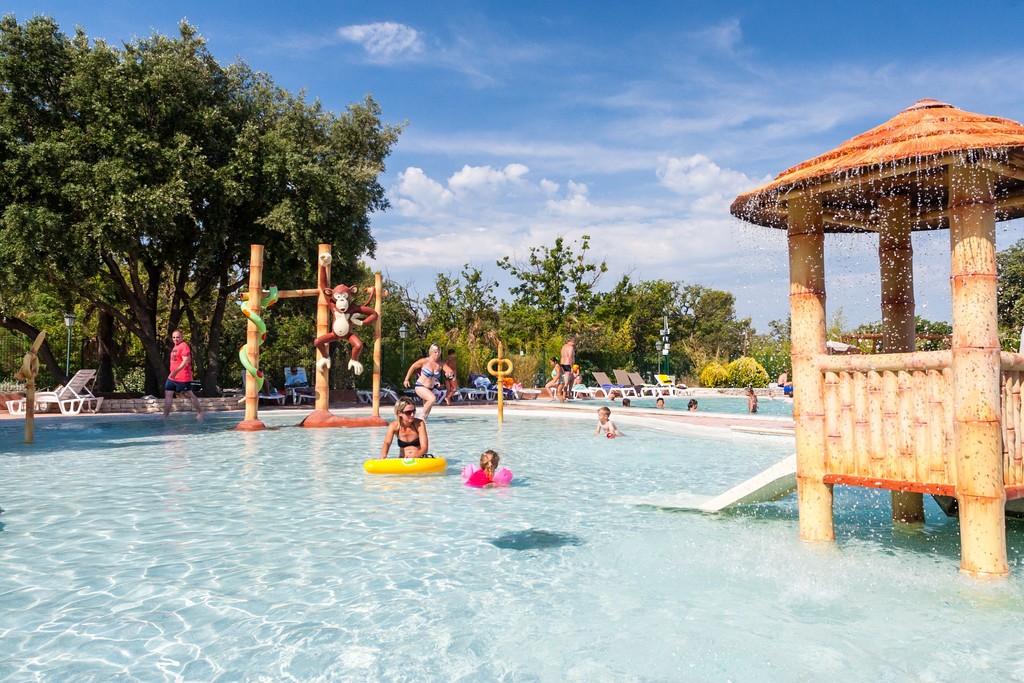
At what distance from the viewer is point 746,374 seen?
1460 inches

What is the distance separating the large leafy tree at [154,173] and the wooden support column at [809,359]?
17.4m

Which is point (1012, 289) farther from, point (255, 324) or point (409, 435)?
point (409, 435)

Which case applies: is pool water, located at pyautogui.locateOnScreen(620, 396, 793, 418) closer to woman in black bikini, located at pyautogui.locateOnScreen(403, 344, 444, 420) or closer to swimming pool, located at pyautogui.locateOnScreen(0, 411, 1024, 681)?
woman in black bikini, located at pyautogui.locateOnScreen(403, 344, 444, 420)

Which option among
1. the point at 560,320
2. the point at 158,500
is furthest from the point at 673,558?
the point at 560,320

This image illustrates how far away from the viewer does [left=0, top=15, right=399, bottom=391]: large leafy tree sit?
18859 millimetres

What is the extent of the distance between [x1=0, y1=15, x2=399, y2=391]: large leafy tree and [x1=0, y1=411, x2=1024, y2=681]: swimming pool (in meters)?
11.3

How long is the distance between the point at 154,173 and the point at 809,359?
19.3 metres

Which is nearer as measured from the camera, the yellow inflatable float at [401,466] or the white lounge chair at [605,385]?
the yellow inflatable float at [401,466]

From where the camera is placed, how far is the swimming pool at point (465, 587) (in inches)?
156

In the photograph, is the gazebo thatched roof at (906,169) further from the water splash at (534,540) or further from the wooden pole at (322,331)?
the wooden pole at (322,331)

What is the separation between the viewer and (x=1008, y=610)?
4617 mm

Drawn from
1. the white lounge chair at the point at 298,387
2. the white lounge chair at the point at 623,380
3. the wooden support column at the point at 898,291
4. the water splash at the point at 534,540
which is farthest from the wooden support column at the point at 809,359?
the white lounge chair at the point at 623,380

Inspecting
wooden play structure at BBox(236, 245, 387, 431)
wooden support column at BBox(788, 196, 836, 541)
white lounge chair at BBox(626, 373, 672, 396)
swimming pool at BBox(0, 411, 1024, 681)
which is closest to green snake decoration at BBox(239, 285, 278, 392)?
wooden play structure at BBox(236, 245, 387, 431)

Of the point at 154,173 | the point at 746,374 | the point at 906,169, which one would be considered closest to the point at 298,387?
the point at 154,173
